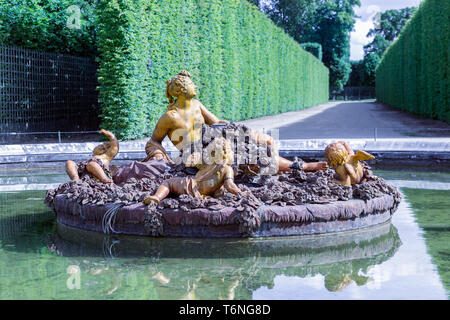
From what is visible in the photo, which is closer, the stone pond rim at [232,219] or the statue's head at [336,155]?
the stone pond rim at [232,219]

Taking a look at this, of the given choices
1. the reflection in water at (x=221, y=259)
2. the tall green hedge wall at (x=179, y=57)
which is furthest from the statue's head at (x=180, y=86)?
the tall green hedge wall at (x=179, y=57)

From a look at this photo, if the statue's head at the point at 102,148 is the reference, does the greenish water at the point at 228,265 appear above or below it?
below

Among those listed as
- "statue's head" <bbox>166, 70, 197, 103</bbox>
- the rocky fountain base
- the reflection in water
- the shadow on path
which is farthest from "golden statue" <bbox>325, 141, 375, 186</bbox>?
the shadow on path

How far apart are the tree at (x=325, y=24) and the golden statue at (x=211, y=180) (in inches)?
1863

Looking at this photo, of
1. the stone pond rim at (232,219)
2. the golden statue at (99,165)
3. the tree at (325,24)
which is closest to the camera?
the stone pond rim at (232,219)

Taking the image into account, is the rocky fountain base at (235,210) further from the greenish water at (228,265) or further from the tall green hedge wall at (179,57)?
the tall green hedge wall at (179,57)

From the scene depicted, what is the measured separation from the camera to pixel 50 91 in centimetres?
1534

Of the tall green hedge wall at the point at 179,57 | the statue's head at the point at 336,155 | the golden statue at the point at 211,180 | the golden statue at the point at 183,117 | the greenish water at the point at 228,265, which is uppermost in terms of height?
the tall green hedge wall at the point at 179,57

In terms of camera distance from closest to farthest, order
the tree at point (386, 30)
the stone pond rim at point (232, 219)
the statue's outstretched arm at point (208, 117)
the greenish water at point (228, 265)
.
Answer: the greenish water at point (228, 265) → the stone pond rim at point (232, 219) → the statue's outstretched arm at point (208, 117) → the tree at point (386, 30)

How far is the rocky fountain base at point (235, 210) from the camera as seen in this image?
436 centimetres
